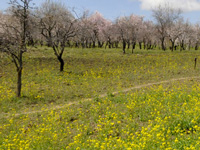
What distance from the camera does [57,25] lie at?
88.7ft

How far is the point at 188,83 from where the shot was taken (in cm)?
1677

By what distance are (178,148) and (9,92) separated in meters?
14.9

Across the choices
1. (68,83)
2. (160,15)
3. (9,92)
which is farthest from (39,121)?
(160,15)

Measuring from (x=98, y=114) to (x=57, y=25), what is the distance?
17.9m

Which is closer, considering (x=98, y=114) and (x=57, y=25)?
(x=98, y=114)

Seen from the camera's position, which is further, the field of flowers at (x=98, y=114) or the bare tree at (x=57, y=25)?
the bare tree at (x=57, y=25)

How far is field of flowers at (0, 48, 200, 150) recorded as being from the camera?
27.1ft

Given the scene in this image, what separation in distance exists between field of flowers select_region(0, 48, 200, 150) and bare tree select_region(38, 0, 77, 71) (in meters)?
3.52

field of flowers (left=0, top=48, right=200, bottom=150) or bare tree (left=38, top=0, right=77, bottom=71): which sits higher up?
bare tree (left=38, top=0, right=77, bottom=71)

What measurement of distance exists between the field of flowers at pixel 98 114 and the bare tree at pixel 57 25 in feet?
11.5

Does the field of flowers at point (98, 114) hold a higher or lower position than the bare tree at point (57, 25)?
lower

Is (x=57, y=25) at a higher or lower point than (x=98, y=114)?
higher

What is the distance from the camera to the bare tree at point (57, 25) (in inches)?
937

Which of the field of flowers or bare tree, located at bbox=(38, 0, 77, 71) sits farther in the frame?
bare tree, located at bbox=(38, 0, 77, 71)
